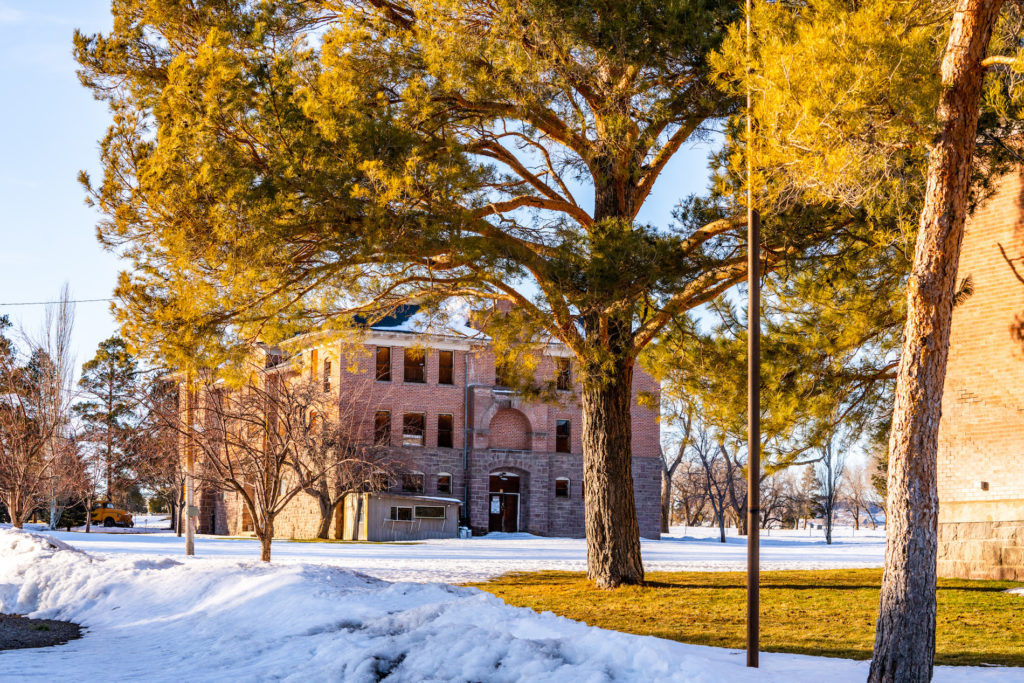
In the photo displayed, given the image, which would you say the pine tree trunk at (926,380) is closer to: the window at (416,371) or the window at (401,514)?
the window at (401,514)

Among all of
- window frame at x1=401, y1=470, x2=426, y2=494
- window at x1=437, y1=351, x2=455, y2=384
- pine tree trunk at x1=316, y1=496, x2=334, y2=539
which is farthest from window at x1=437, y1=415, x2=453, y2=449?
pine tree trunk at x1=316, y1=496, x2=334, y2=539

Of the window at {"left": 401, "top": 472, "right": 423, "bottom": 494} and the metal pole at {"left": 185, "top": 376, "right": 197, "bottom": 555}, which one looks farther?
the window at {"left": 401, "top": 472, "right": 423, "bottom": 494}

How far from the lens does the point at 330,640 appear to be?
897 centimetres

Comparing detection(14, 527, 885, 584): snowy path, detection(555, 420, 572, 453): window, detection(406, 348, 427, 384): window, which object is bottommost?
detection(14, 527, 885, 584): snowy path

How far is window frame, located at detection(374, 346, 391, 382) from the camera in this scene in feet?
134

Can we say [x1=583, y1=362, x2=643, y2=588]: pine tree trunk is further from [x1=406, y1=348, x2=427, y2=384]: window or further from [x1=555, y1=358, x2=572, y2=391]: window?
[x1=406, y1=348, x2=427, y2=384]: window

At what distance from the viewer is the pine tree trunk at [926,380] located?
752cm

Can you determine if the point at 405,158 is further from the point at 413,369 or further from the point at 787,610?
the point at 413,369

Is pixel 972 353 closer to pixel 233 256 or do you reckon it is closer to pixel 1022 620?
pixel 1022 620

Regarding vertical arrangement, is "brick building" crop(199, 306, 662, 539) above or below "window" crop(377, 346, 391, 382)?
below

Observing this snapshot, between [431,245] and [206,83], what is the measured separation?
350cm

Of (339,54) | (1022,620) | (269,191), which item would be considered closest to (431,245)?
(269,191)

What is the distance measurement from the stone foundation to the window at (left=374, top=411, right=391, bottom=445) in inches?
1018

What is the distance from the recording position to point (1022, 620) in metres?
12.3
